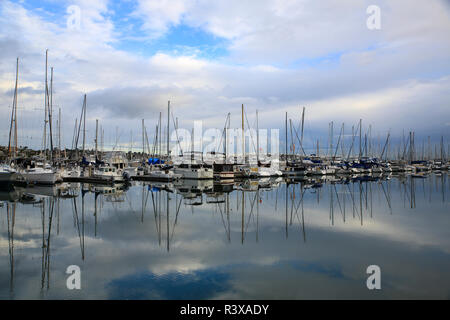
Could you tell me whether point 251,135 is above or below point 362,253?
above

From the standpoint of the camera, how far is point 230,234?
44.1 feet

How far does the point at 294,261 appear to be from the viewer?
378 inches

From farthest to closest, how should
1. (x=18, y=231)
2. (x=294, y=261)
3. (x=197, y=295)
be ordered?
(x=18, y=231), (x=294, y=261), (x=197, y=295)

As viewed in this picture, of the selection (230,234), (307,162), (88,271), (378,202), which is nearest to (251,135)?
(307,162)

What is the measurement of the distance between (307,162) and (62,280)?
67438mm

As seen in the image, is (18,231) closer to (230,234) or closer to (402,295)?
(230,234)

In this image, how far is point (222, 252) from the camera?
1066 centimetres

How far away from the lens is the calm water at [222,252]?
7484 millimetres

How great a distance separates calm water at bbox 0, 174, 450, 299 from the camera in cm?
748

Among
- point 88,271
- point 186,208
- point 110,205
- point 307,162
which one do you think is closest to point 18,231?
point 88,271

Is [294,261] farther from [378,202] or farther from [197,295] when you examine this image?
[378,202]

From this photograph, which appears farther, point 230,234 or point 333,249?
point 230,234
